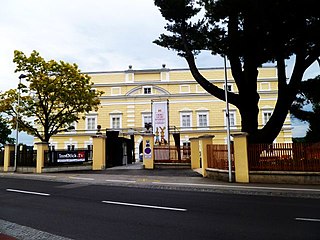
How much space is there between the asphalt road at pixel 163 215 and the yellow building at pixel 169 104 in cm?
3519

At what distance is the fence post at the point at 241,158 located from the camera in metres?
16.2

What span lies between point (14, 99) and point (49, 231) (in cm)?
2646

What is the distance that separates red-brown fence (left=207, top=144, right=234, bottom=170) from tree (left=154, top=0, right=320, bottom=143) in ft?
6.60

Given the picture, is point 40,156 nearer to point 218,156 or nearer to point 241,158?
point 218,156

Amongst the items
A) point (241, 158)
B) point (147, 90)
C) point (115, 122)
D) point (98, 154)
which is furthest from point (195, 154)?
point (115, 122)

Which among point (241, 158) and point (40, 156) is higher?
point (40, 156)

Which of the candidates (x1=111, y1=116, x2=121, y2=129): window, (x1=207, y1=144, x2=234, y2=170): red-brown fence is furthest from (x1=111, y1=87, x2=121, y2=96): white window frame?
(x1=207, y1=144, x2=234, y2=170): red-brown fence

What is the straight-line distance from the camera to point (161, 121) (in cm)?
3188

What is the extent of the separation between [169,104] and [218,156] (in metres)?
30.7

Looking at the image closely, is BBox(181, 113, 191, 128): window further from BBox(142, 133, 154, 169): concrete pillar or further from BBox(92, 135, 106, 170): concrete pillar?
BBox(92, 135, 106, 170): concrete pillar

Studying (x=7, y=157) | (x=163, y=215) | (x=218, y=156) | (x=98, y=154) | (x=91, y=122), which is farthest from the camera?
(x=91, y=122)

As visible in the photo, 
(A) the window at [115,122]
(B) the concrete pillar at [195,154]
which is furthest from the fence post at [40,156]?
(A) the window at [115,122]

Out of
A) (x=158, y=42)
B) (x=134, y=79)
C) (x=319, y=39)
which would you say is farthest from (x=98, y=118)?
(x=319, y=39)

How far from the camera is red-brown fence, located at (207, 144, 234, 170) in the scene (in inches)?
682
